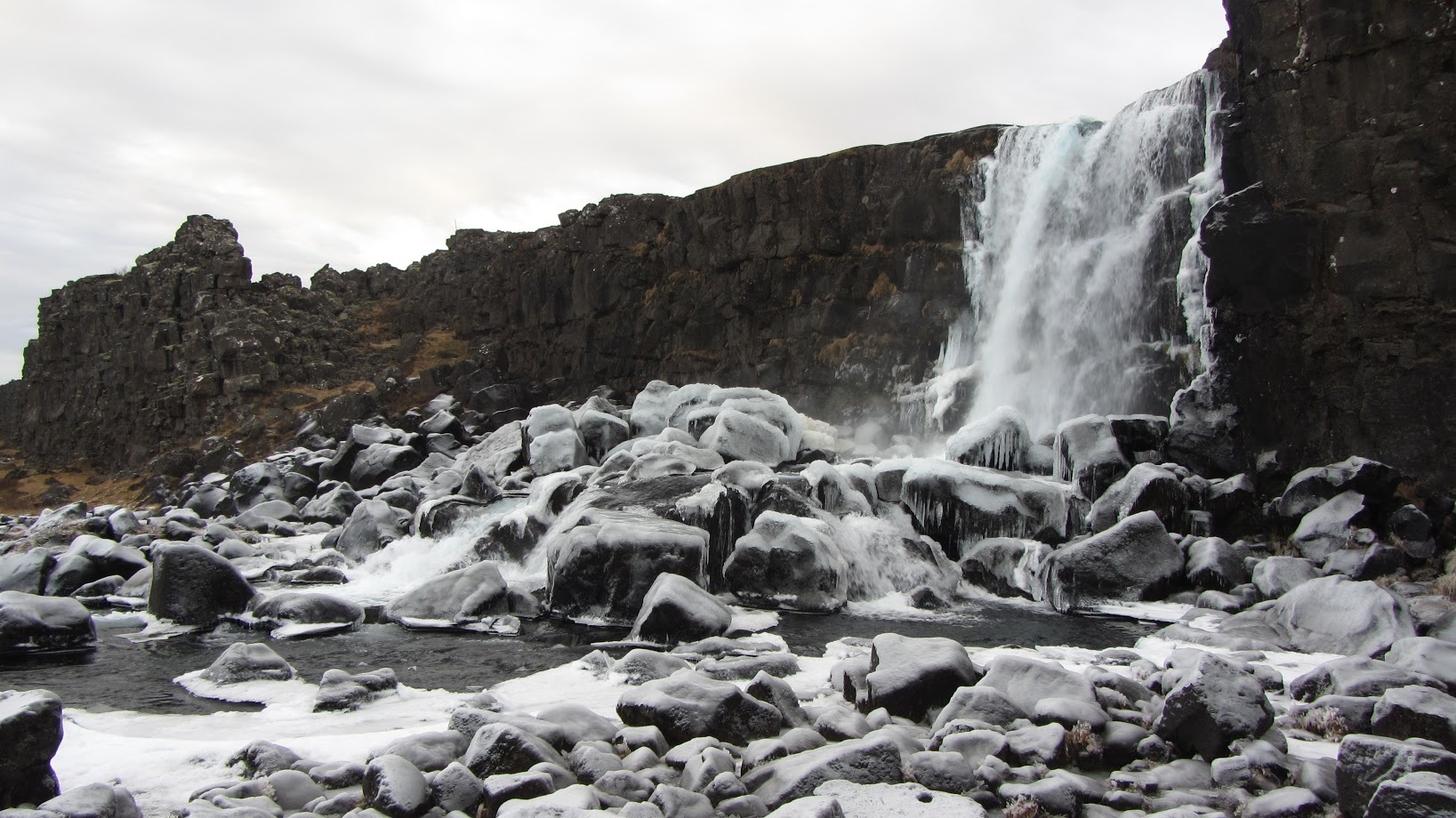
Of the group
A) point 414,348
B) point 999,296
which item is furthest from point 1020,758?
point 414,348

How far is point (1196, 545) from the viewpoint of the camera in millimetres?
12242

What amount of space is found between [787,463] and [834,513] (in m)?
5.41

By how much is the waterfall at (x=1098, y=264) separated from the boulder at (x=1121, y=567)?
7165 mm

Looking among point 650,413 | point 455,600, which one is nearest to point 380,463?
point 650,413

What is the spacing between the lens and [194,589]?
11.5 m

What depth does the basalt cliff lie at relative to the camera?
1438 centimetres

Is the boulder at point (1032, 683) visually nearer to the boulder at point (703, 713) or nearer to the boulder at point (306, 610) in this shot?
the boulder at point (703, 713)

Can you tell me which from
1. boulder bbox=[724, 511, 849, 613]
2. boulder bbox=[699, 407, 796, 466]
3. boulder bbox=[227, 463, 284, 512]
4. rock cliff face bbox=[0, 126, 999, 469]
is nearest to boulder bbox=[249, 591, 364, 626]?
boulder bbox=[724, 511, 849, 613]

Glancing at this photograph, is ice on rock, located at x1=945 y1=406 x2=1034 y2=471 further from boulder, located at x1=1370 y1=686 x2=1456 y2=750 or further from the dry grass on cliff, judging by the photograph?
the dry grass on cliff

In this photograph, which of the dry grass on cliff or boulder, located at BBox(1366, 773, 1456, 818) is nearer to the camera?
boulder, located at BBox(1366, 773, 1456, 818)

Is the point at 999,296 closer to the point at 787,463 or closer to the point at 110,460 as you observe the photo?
the point at 787,463

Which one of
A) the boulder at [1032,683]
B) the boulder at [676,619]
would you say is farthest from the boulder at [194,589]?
the boulder at [1032,683]

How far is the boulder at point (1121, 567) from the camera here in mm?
11531

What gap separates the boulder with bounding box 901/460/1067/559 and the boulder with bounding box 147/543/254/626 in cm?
888
